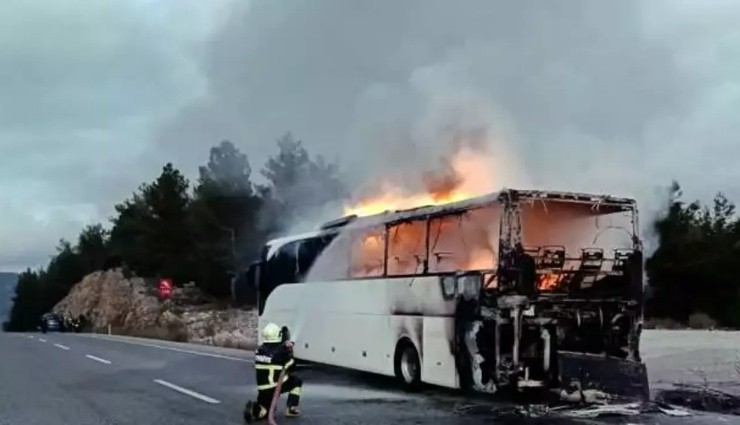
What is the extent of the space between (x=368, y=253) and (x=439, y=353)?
9.95ft

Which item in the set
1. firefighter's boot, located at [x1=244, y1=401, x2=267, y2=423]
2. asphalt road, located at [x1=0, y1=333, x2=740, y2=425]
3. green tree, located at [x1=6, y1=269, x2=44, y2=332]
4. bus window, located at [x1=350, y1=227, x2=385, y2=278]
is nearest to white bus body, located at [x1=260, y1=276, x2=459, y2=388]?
bus window, located at [x1=350, y1=227, x2=385, y2=278]

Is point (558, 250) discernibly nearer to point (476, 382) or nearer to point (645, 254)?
point (645, 254)

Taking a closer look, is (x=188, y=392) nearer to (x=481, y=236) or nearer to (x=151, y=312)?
(x=481, y=236)

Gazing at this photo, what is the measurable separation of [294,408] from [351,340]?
203 inches

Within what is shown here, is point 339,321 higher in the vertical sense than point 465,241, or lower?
lower

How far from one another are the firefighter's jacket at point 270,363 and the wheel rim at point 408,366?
13.3 ft

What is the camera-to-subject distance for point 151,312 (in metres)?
63.4

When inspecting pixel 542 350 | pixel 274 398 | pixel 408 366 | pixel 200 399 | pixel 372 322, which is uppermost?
pixel 372 322

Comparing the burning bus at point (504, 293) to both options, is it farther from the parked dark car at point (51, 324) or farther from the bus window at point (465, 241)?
the parked dark car at point (51, 324)

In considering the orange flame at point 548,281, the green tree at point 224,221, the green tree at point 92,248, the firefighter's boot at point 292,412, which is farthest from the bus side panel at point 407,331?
the green tree at point 92,248

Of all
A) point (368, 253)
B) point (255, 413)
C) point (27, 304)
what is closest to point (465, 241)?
point (368, 253)

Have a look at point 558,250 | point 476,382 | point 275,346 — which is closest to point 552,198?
point 558,250

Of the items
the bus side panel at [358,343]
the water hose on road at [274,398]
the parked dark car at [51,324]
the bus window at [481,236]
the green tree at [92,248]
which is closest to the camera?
the water hose on road at [274,398]

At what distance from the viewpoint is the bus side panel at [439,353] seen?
528 inches
